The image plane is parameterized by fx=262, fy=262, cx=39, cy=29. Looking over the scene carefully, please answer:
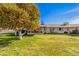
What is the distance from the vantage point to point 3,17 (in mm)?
4523

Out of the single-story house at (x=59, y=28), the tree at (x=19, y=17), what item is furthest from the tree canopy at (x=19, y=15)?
the single-story house at (x=59, y=28)

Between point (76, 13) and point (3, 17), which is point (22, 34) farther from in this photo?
point (76, 13)

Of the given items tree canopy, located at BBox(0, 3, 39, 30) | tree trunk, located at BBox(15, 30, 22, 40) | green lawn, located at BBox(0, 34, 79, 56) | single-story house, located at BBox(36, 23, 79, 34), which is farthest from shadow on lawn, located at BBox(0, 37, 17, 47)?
single-story house, located at BBox(36, 23, 79, 34)

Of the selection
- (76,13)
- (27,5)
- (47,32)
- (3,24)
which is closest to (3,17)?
(3,24)

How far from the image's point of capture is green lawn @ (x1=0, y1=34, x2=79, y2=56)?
4.48m

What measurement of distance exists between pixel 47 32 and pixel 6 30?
2.44 feet

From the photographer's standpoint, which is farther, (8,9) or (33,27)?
(33,27)

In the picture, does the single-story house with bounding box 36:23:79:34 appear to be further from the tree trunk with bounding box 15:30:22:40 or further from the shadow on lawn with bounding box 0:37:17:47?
the shadow on lawn with bounding box 0:37:17:47

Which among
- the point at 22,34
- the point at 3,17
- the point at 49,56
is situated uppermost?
the point at 3,17

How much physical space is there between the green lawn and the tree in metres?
0.19

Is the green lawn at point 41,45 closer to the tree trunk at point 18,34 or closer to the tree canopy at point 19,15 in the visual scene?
the tree trunk at point 18,34

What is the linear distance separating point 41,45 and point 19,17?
0.62m

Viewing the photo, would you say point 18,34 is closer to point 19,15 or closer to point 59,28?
point 19,15

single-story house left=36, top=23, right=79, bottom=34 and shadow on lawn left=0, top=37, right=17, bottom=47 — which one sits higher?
single-story house left=36, top=23, right=79, bottom=34
